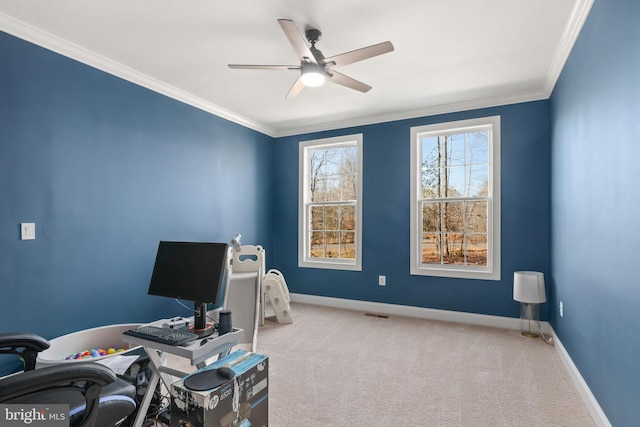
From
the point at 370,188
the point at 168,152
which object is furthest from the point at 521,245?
the point at 168,152

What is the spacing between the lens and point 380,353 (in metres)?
3.23

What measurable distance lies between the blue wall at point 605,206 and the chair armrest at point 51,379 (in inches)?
91.2

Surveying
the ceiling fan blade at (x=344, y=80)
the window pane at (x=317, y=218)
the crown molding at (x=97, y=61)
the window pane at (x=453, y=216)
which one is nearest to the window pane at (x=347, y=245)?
the window pane at (x=317, y=218)

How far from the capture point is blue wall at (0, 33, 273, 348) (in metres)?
2.54

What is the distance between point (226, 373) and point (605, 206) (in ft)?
7.66

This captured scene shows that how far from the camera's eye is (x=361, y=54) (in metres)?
2.38

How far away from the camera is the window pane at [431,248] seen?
443 cm

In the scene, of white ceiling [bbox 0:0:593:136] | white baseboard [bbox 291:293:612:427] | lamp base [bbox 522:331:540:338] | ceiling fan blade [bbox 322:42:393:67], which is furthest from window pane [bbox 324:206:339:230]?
ceiling fan blade [bbox 322:42:393:67]

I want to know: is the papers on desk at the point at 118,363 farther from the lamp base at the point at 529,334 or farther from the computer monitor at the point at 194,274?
the lamp base at the point at 529,334

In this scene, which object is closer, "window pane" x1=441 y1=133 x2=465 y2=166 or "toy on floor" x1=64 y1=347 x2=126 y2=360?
"toy on floor" x1=64 y1=347 x2=126 y2=360

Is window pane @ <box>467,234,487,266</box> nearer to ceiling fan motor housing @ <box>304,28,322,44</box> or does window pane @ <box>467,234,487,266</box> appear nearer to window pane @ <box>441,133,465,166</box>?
window pane @ <box>441,133,465,166</box>

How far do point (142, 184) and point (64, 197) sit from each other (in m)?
0.73

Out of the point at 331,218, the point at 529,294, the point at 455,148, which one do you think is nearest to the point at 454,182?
the point at 455,148

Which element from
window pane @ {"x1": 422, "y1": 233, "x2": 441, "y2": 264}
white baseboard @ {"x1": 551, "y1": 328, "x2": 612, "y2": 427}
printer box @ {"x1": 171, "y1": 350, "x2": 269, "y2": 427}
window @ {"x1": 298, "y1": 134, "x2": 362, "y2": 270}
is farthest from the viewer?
window @ {"x1": 298, "y1": 134, "x2": 362, "y2": 270}
